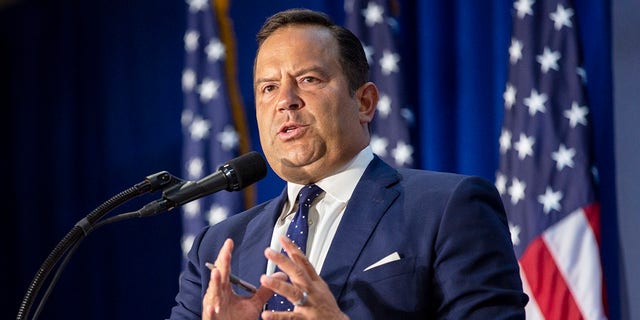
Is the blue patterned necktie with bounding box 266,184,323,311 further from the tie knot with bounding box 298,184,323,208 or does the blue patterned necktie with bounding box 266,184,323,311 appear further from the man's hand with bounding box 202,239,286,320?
the man's hand with bounding box 202,239,286,320

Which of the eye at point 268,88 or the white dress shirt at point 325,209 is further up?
the eye at point 268,88

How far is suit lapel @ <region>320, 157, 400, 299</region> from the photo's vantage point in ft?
6.95

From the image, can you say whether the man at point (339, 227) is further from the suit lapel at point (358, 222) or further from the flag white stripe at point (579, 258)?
the flag white stripe at point (579, 258)

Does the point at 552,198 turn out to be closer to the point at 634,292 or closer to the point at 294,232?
the point at 634,292

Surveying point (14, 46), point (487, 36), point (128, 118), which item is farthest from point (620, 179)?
point (14, 46)

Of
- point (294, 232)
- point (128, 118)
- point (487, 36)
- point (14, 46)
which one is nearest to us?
point (294, 232)

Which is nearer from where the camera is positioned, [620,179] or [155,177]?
[155,177]

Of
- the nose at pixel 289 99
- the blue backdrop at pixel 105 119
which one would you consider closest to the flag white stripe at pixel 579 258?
the blue backdrop at pixel 105 119

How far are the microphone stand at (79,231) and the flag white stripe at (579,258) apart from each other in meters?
1.98

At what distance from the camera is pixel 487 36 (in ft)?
13.9

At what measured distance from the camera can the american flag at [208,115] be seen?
430 cm

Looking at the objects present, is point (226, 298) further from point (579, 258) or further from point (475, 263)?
point (579, 258)

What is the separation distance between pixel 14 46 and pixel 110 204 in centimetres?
417

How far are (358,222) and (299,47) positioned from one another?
0.56 meters
